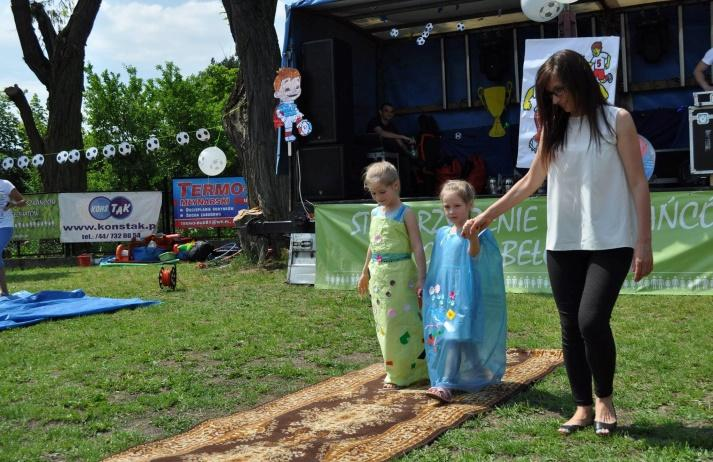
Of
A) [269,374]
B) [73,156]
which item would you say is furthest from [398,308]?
[73,156]

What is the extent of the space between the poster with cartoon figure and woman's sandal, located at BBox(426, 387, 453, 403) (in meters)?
6.39

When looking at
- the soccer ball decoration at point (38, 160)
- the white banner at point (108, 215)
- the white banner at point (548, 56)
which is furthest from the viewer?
the soccer ball decoration at point (38, 160)

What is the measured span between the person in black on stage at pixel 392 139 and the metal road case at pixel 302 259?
205 centimetres

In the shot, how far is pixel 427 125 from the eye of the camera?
12117 mm

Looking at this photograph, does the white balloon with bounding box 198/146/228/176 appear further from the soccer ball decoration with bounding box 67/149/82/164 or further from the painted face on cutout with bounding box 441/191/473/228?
the painted face on cutout with bounding box 441/191/473/228

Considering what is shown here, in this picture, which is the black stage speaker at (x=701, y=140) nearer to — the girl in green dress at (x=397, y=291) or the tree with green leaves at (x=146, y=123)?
the girl in green dress at (x=397, y=291)

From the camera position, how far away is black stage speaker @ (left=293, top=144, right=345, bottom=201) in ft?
33.0

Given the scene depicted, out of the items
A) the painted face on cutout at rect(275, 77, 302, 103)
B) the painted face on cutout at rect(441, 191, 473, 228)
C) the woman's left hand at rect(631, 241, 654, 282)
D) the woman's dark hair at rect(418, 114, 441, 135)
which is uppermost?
the painted face on cutout at rect(275, 77, 302, 103)

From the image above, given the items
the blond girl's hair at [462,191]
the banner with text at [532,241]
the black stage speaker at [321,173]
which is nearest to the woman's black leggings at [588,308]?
the blond girl's hair at [462,191]

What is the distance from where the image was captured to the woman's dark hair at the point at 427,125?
12052 millimetres

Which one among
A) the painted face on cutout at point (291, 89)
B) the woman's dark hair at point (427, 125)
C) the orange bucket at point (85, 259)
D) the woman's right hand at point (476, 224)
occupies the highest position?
the painted face on cutout at point (291, 89)

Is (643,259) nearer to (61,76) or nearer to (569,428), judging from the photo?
(569,428)

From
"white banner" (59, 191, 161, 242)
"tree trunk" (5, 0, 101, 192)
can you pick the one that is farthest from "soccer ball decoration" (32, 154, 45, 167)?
"white banner" (59, 191, 161, 242)

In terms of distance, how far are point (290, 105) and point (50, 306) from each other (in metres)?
3.86
